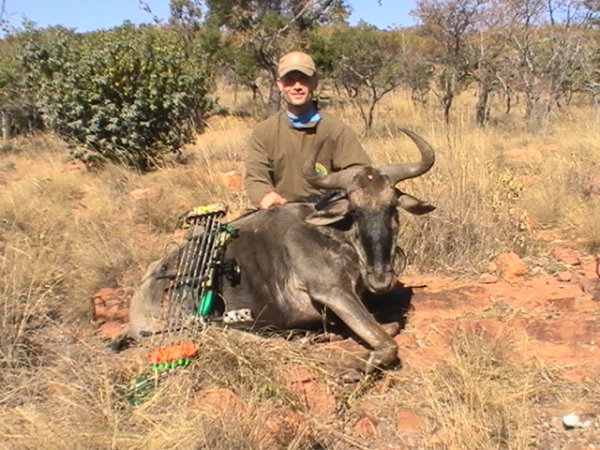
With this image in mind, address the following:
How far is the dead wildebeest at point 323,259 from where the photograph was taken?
13.2 ft

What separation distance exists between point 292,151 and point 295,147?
38 millimetres

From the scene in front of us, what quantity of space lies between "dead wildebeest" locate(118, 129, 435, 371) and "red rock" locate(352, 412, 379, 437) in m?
0.47

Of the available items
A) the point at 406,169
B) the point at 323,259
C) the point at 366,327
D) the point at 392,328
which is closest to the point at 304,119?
the point at 406,169

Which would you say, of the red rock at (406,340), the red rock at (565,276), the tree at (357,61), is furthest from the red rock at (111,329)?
the tree at (357,61)

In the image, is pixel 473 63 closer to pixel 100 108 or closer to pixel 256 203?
pixel 100 108

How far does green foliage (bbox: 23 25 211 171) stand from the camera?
10609mm

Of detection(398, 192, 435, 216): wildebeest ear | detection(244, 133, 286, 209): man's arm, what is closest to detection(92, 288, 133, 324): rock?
detection(244, 133, 286, 209): man's arm

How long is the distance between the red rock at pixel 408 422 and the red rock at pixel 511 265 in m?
2.40

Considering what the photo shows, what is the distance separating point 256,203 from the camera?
5121mm

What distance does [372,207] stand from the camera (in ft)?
13.3

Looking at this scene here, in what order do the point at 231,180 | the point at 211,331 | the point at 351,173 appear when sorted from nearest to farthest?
the point at 211,331 → the point at 351,173 → the point at 231,180

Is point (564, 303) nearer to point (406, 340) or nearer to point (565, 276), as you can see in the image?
point (565, 276)

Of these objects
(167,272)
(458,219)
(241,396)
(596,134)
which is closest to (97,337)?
(167,272)

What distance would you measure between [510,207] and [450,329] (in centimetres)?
251
